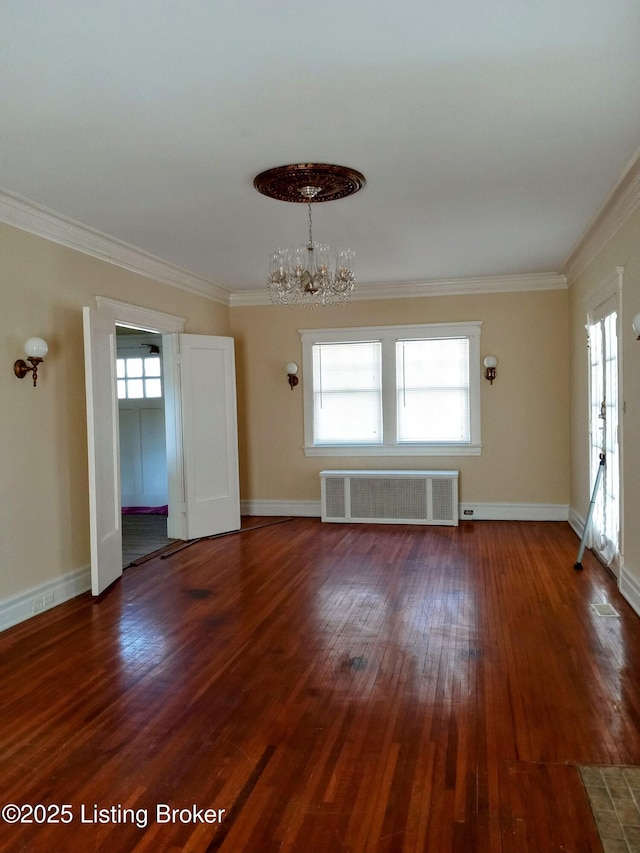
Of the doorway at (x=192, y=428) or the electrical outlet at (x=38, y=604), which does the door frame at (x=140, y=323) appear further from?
the electrical outlet at (x=38, y=604)

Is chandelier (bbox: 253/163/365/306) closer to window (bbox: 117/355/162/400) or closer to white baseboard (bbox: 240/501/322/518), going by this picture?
white baseboard (bbox: 240/501/322/518)

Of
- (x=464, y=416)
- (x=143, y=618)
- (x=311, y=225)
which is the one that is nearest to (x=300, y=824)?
(x=143, y=618)

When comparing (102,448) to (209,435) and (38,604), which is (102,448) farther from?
(209,435)

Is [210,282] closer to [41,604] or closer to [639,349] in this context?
[41,604]

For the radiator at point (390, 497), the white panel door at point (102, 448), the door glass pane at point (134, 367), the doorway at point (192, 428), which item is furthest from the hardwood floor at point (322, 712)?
the door glass pane at point (134, 367)

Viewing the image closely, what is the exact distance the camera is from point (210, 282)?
7.33m

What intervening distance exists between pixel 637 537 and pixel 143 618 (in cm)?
333

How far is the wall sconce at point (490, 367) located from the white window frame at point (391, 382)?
0.36 feet

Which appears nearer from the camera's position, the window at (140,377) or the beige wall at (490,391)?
the beige wall at (490,391)

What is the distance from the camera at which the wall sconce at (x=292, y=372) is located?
7.87m

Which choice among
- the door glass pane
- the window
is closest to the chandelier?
the window

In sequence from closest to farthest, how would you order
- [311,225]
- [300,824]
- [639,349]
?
[300,824] → [639,349] → [311,225]

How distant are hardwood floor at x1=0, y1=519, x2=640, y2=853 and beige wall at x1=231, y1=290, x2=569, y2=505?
233 centimetres

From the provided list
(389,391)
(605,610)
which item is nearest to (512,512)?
(389,391)
